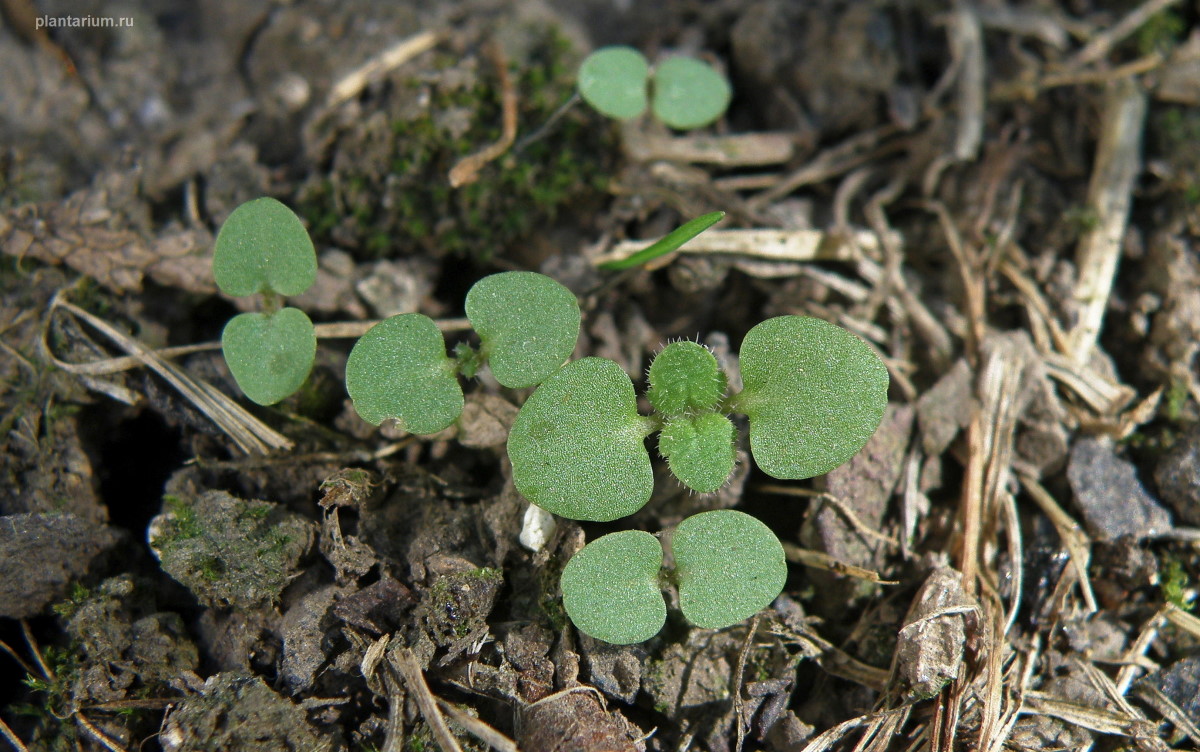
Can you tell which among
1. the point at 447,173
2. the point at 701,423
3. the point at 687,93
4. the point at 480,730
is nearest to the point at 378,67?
the point at 447,173

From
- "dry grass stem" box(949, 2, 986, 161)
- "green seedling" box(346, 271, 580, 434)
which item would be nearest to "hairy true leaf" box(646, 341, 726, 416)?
"green seedling" box(346, 271, 580, 434)

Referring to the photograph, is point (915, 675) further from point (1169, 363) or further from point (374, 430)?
point (374, 430)

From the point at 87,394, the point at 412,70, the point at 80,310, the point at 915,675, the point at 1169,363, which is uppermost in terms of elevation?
the point at 412,70

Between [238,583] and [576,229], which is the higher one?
[576,229]

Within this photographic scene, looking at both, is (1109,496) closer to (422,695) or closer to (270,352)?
(422,695)

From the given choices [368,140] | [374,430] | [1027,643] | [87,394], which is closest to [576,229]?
[368,140]

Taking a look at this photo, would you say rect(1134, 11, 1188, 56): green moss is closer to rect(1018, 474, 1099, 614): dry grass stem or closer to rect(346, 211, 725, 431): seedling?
rect(1018, 474, 1099, 614): dry grass stem
